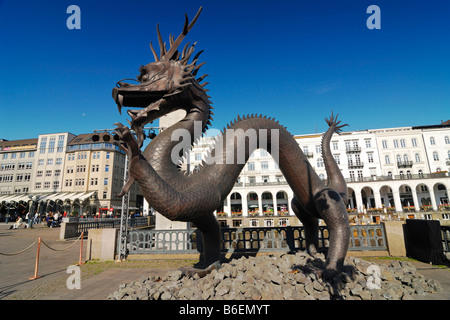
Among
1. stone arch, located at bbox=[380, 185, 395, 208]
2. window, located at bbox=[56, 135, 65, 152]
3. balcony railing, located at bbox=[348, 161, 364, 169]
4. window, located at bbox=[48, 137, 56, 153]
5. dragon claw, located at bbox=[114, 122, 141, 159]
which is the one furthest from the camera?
window, located at bbox=[48, 137, 56, 153]

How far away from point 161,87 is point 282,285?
3730 mm

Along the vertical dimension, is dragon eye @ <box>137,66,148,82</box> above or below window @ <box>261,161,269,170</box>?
below

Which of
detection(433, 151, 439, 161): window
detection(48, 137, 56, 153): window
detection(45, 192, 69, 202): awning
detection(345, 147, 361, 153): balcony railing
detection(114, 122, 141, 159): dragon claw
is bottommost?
detection(114, 122, 141, 159): dragon claw

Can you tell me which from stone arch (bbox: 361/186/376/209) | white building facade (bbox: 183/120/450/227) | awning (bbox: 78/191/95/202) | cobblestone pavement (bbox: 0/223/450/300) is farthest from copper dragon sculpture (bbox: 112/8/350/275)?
awning (bbox: 78/191/95/202)

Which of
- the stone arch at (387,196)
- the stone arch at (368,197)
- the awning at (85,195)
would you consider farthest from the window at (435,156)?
the awning at (85,195)

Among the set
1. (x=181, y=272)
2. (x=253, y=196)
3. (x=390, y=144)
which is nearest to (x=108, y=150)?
(x=253, y=196)

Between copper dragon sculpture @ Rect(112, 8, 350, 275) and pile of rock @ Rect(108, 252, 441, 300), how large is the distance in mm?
367

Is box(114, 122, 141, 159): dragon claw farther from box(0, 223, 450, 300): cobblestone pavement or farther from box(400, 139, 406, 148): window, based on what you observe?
box(400, 139, 406, 148): window

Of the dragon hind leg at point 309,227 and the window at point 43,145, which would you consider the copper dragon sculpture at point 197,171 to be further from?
the window at point 43,145

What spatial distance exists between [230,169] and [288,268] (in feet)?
7.67

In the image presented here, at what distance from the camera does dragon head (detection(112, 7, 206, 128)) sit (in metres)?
3.37

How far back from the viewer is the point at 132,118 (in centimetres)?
324

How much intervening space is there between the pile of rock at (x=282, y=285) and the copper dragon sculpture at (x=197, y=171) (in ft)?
1.20

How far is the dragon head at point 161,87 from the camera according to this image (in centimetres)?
337
